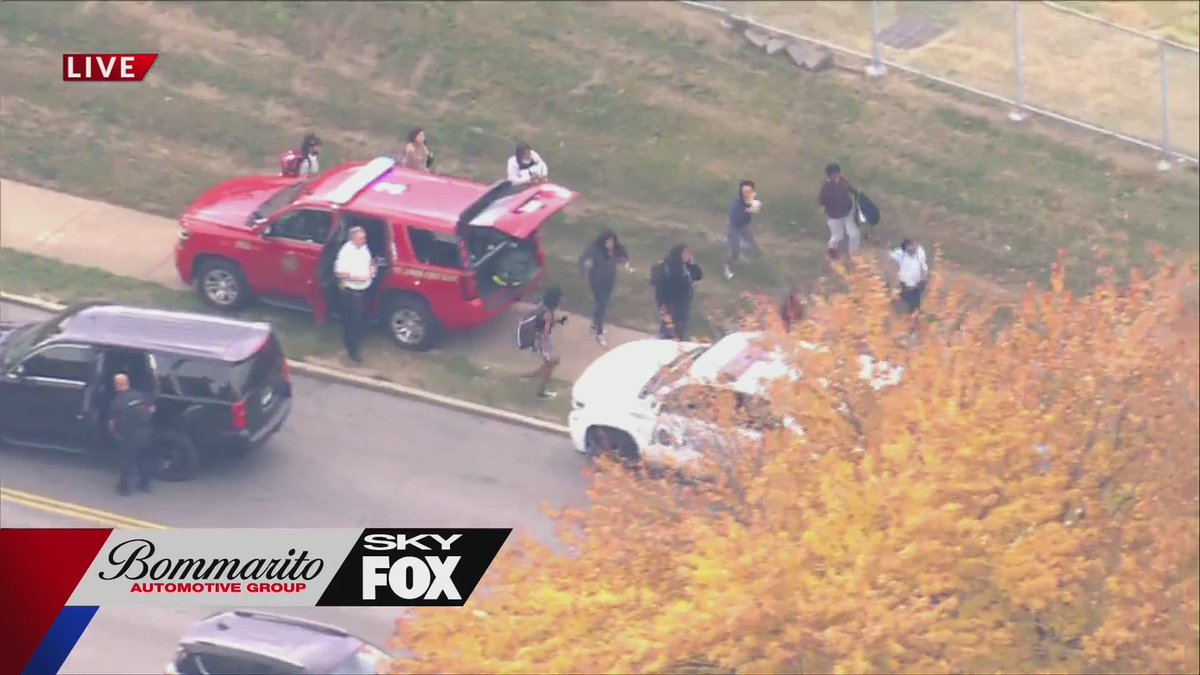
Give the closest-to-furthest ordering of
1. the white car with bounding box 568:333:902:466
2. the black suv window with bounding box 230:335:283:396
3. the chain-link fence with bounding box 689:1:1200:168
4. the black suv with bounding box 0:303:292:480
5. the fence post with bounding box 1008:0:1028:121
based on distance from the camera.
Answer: the white car with bounding box 568:333:902:466 → the black suv with bounding box 0:303:292:480 → the black suv window with bounding box 230:335:283:396 → the chain-link fence with bounding box 689:1:1200:168 → the fence post with bounding box 1008:0:1028:121

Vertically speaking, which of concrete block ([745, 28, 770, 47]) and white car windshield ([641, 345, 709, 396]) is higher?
concrete block ([745, 28, 770, 47])

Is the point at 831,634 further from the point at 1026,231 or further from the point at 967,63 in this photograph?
the point at 967,63

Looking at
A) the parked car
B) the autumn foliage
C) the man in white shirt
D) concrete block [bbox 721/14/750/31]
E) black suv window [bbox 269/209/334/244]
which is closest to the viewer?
the autumn foliage

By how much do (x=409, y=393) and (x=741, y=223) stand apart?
17.4 ft

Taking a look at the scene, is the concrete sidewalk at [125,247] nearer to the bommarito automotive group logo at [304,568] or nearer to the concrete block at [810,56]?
the concrete block at [810,56]

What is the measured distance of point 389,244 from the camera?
66.0 ft

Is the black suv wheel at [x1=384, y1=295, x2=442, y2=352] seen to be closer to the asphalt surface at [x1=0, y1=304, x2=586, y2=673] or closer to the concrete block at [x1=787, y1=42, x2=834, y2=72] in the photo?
the asphalt surface at [x1=0, y1=304, x2=586, y2=673]

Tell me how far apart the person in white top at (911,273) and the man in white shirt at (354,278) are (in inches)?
246

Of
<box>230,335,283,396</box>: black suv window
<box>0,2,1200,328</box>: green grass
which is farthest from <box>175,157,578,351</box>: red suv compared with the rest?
<box>0,2,1200,328</box>: green grass

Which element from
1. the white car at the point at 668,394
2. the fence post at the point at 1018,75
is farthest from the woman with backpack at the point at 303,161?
the fence post at the point at 1018,75

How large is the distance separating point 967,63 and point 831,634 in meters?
16.5

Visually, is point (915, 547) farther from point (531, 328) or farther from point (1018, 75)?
point (1018, 75)

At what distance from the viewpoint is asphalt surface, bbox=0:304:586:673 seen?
1616 centimetres

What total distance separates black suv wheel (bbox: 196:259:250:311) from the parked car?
21.4 feet
